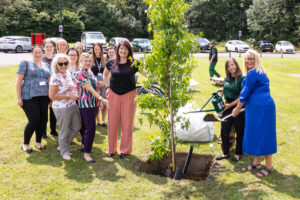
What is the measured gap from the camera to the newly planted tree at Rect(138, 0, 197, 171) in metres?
4.04

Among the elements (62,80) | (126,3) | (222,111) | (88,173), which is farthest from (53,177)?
(126,3)

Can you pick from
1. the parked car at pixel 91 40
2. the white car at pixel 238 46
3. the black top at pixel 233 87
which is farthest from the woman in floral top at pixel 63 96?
the white car at pixel 238 46

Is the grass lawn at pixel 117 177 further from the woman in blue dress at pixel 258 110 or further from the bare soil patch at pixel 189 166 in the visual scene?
the woman in blue dress at pixel 258 110

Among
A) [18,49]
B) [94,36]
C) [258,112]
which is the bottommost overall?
[258,112]

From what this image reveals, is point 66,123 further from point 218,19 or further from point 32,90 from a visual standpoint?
point 218,19

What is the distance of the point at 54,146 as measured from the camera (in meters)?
5.89

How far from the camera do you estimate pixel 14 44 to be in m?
26.0

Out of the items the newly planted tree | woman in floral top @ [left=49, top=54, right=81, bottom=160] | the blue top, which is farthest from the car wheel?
the newly planted tree

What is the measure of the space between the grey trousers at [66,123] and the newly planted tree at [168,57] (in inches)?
57.7

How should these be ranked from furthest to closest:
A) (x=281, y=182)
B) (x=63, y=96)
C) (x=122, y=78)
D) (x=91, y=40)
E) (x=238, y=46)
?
(x=238, y=46) < (x=91, y=40) < (x=122, y=78) < (x=63, y=96) < (x=281, y=182)

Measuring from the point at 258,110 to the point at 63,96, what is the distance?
3235 millimetres

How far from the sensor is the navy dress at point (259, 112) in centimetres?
446

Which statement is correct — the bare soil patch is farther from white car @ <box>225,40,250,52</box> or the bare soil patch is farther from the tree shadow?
white car @ <box>225,40,250,52</box>

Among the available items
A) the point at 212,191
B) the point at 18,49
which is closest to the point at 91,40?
the point at 18,49
